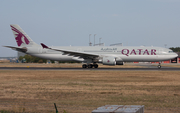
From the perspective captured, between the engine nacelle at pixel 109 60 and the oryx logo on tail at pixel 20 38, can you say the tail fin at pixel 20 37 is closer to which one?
the oryx logo on tail at pixel 20 38

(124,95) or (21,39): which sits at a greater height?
(21,39)

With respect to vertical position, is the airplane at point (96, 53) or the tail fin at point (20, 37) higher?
the tail fin at point (20, 37)

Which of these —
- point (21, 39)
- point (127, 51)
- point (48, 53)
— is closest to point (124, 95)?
point (127, 51)

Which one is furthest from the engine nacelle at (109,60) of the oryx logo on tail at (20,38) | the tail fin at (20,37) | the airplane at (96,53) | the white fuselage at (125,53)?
the oryx logo on tail at (20,38)

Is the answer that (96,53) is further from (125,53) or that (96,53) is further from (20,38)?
(20,38)

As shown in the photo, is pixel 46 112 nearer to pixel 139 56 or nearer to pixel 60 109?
pixel 60 109

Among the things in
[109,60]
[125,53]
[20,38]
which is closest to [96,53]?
[109,60]

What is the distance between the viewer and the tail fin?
41.6 m

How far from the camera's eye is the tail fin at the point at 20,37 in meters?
41.6

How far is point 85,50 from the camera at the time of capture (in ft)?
136

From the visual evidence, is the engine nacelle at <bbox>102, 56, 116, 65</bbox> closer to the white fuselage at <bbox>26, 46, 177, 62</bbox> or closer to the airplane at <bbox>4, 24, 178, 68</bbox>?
the airplane at <bbox>4, 24, 178, 68</bbox>

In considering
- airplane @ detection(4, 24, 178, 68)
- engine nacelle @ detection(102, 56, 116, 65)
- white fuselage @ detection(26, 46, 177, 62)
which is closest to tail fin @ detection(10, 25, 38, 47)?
airplane @ detection(4, 24, 178, 68)

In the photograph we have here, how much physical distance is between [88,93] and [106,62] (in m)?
22.4

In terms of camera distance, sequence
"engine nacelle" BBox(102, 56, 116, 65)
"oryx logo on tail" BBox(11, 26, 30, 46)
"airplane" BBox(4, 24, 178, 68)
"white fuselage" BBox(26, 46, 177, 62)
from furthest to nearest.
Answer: "oryx logo on tail" BBox(11, 26, 30, 46) < "white fuselage" BBox(26, 46, 177, 62) < "airplane" BBox(4, 24, 178, 68) < "engine nacelle" BBox(102, 56, 116, 65)
